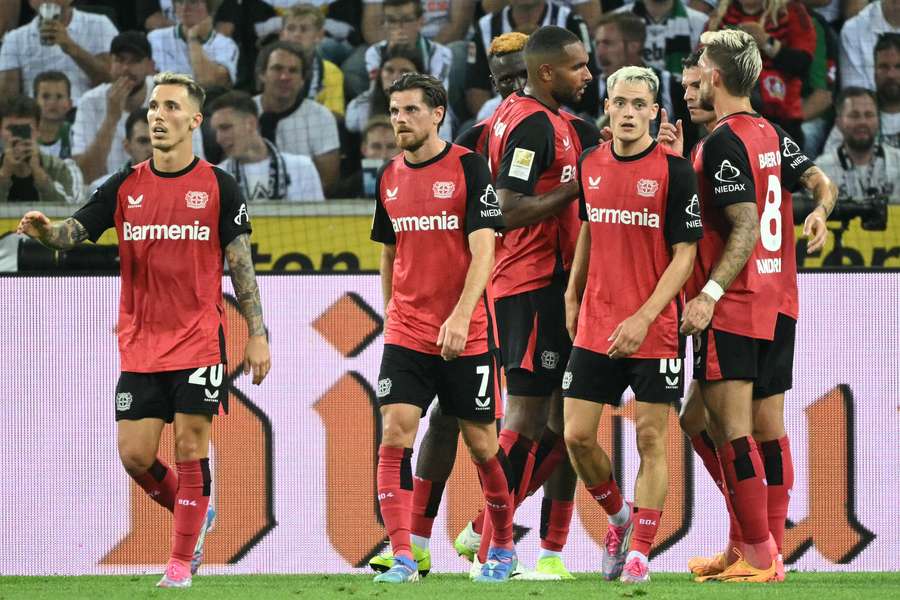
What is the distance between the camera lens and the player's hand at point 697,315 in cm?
510

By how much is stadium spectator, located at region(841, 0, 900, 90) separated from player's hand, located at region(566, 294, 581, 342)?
244 inches

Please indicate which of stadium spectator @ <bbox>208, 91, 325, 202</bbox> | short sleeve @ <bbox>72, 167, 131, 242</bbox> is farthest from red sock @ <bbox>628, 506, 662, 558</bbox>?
stadium spectator @ <bbox>208, 91, 325, 202</bbox>

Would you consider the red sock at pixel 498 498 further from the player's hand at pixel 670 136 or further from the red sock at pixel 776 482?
the player's hand at pixel 670 136

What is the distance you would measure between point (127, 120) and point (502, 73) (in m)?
4.84

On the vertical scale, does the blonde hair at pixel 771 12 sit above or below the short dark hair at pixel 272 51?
above

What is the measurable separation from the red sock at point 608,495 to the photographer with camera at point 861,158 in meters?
5.61

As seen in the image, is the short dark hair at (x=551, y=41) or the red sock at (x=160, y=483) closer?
the red sock at (x=160, y=483)

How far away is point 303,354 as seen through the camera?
721 cm

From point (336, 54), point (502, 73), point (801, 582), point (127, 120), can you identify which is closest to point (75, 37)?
point (127, 120)

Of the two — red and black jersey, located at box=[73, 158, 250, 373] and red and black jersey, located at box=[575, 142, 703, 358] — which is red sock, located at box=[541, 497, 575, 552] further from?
red and black jersey, located at box=[73, 158, 250, 373]

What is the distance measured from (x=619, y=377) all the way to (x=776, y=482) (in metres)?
0.92

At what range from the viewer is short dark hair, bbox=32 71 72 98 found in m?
10.9

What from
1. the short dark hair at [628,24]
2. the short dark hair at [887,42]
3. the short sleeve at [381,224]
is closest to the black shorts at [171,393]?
the short sleeve at [381,224]

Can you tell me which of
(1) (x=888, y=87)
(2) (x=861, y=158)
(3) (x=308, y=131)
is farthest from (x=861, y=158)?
(3) (x=308, y=131)
